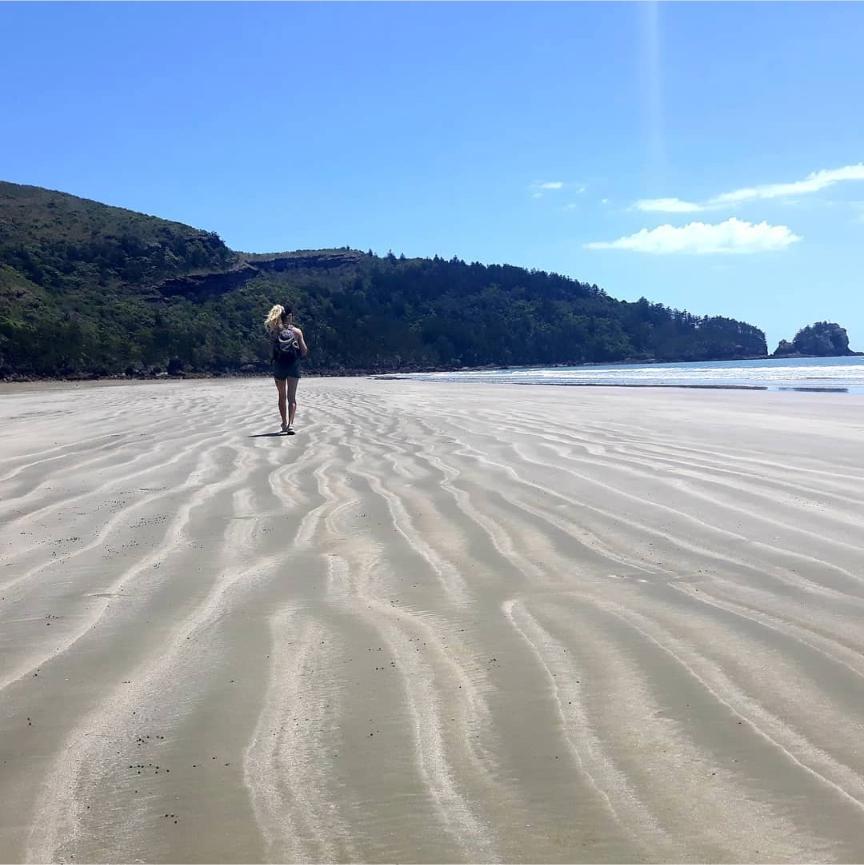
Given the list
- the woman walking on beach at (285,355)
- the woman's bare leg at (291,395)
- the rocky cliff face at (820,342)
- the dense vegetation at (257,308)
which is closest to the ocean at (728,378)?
the woman walking on beach at (285,355)

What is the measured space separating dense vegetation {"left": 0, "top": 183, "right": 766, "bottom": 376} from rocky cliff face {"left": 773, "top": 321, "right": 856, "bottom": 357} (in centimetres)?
845

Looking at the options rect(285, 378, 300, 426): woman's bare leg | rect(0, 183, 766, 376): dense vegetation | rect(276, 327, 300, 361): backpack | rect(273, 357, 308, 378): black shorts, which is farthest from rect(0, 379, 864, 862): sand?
rect(0, 183, 766, 376): dense vegetation

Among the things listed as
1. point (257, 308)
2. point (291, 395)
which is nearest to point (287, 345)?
point (291, 395)

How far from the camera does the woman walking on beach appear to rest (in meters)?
10.7

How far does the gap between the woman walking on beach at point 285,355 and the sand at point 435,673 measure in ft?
15.5

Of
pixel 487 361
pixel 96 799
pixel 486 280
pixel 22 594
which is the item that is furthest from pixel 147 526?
pixel 486 280

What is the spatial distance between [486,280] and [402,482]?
14218cm

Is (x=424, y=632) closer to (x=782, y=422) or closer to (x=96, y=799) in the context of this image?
(x=96, y=799)

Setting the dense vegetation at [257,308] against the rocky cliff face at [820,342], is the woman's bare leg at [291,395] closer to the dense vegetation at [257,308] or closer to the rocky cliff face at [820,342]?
the dense vegetation at [257,308]

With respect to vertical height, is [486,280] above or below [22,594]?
above

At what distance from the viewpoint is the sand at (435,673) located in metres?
1.79

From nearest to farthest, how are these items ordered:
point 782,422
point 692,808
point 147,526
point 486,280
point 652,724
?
point 692,808 → point 652,724 → point 147,526 → point 782,422 → point 486,280

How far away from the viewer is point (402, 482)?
→ 248 inches

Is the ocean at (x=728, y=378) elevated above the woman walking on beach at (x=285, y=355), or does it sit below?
below
